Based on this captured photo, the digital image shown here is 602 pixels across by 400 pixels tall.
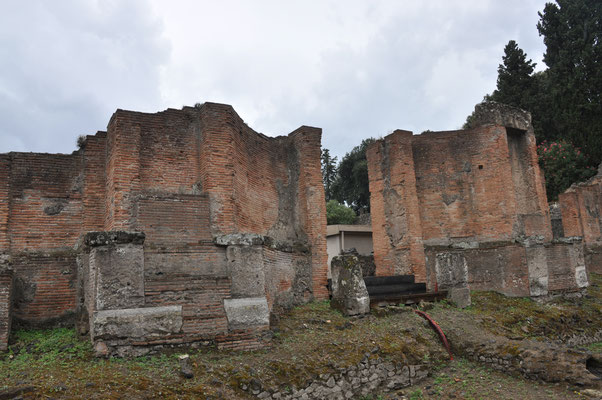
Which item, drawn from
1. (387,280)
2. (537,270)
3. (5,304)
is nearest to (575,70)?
(537,270)

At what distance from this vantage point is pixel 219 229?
8930 mm

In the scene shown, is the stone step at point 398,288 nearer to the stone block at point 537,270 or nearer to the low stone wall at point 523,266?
the low stone wall at point 523,266

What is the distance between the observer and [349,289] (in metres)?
9.12

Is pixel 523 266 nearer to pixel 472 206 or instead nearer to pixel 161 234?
pixel 472 206

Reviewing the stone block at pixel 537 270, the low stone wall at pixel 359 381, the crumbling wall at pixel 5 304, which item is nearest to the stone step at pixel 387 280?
the stone block at pixel 537 270

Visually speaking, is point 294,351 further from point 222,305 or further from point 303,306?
point 303,306

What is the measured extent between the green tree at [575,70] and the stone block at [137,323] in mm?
25277

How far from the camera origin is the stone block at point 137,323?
5977 mm

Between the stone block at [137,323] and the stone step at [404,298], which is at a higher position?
the stone block at [137,323]

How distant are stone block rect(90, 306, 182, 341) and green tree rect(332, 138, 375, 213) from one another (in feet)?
102

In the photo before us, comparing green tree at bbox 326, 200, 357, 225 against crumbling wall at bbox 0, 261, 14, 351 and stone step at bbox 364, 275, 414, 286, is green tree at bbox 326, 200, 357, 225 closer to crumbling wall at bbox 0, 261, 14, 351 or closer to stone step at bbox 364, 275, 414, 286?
stone step at bbox 364, 275, 414, 286

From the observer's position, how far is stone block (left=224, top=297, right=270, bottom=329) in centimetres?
676

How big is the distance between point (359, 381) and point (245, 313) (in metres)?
1.99

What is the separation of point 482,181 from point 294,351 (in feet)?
30.4
